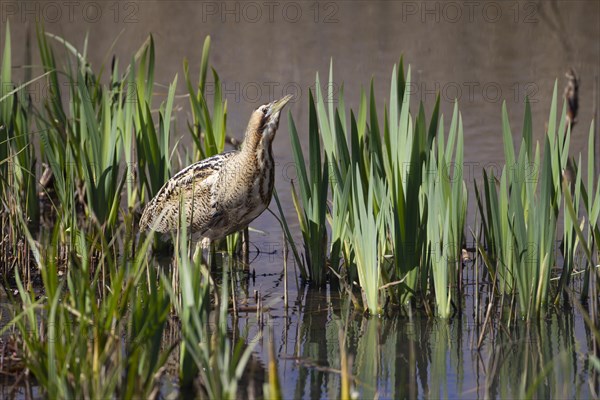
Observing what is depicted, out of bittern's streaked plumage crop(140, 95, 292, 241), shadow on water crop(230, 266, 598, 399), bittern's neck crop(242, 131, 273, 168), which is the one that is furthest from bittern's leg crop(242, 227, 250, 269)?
shadow on water crop(230, 266, 598, 399)

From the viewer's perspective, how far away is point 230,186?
606 centimetres

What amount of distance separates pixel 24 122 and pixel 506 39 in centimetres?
683

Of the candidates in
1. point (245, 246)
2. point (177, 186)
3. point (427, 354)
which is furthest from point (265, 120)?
point (427, 354)

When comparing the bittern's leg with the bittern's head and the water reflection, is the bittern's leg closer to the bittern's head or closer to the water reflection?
the bittern's head

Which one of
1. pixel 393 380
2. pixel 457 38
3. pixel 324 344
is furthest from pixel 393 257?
pixel 457 38

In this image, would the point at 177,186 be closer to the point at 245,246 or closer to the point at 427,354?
Answer: the point at 245,246

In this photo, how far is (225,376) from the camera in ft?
11.8

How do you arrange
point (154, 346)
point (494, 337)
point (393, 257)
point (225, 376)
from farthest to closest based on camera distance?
point (393, 257), point (494, 337), point (154, 346), point (225, 376)

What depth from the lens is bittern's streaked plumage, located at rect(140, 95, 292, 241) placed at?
6055 millimetres

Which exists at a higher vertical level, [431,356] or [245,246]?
[245,246]

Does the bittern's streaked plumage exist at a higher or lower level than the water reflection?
higher

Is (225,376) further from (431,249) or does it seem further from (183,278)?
(431,249)

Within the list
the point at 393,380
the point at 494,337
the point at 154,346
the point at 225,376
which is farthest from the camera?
the point at 494,337

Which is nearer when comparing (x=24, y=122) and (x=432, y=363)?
(x=432, y=363)
